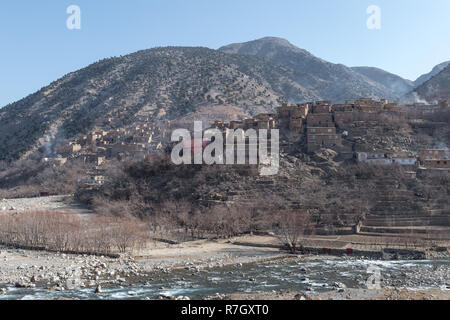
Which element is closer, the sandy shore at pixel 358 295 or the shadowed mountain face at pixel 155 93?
the sandy shore at pixel 358 295

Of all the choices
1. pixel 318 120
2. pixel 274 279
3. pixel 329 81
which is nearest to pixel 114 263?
pixel 274 279

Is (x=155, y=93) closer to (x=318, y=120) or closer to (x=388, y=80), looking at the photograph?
(x=318, y=120)

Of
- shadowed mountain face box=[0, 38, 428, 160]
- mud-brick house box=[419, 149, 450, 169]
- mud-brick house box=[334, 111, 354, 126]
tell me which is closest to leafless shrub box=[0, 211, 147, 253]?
mud-brick house box=[419, 149, 450, 169]

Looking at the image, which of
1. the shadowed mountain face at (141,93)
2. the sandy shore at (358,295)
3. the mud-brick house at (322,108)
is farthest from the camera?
the shadowed mountain face at (141,93)

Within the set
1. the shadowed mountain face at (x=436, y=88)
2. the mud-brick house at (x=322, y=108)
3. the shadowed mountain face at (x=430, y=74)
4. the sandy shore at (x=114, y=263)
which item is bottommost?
the sandy shore at (x=114, y=263)

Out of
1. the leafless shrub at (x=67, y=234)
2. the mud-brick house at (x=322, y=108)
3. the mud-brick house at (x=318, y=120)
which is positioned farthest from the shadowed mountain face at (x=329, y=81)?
the leafless shrub at (x=67, y=234)

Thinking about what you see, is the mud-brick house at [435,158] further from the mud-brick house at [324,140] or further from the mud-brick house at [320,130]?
the mud-brick house at [320,130]

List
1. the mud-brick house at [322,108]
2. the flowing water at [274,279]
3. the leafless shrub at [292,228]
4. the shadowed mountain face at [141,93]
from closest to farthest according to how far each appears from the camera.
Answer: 1. the flowing water at [274,279]
2. the leafless shrub at [292,228]
3. the mud-brick house at [322,108]
4. the shadowed mountain face at [141,93]

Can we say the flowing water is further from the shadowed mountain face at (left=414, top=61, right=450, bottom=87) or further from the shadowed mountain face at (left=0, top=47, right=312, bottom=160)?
the shadowed mountain face at (left=414, top=61, right=450, bottom=87)
